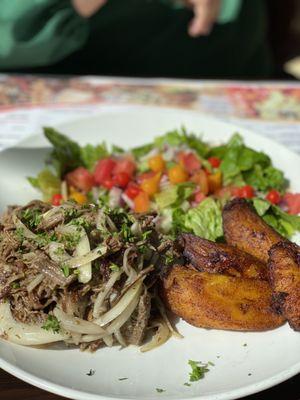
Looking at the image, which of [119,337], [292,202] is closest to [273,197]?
[292,202]

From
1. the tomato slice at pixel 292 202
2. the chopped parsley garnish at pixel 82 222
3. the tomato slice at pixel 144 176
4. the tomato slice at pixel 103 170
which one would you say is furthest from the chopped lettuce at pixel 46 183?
the tomato slice at pixel 292 202

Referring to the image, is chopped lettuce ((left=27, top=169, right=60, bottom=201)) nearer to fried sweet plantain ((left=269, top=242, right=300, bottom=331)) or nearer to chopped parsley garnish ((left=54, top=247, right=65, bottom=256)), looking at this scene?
chopped parsley garnish ((left=54, top=247, right=65, bottom=256))

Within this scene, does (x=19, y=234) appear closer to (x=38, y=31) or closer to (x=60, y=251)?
(x=60, y=251)

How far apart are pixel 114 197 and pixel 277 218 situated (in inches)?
34.7

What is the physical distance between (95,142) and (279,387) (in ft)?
6.14

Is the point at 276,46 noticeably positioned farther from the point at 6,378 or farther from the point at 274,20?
the point at 6,378

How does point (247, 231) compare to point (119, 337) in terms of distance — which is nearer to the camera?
point (119, 337)

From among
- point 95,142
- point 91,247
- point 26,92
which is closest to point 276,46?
point 26,92

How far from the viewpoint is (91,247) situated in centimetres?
203

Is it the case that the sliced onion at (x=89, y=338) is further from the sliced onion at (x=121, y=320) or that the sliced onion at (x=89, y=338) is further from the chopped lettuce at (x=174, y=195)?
the chopped lettuce at (x=174, y=195)

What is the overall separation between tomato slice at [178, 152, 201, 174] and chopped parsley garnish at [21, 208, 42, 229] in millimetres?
1101

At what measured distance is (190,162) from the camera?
10.3 ft

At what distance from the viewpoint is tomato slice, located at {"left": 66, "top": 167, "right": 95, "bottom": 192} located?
120 inches

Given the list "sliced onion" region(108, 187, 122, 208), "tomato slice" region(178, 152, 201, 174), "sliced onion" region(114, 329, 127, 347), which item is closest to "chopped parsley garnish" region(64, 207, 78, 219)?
"sliced onion" region(114, 329, 127, 347)
